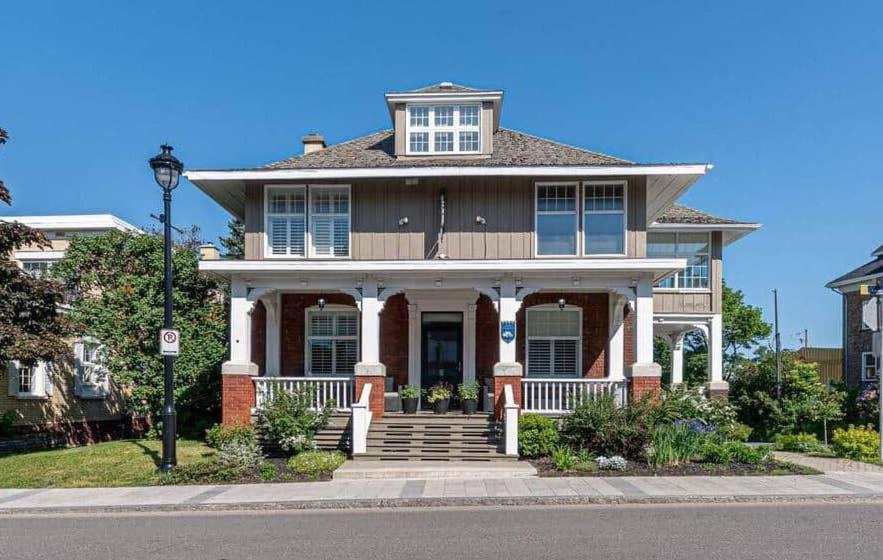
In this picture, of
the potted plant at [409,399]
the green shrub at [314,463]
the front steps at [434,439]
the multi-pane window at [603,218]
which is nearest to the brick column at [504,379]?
the front steps at [434,439]

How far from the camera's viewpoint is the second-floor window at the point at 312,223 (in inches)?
665

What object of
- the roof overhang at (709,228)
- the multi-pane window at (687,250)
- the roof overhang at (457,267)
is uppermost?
the roof overhang at (709,228)

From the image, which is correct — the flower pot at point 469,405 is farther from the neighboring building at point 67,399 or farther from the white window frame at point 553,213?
the neighboring building at point 67,399

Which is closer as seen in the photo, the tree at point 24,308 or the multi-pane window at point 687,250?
the tree at point 24,308

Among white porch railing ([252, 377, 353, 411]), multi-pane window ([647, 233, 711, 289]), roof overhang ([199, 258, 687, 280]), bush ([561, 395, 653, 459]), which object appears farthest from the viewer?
multi-pane window ([647, 233, 711, 289])

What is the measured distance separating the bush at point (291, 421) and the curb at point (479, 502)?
3.71 meters

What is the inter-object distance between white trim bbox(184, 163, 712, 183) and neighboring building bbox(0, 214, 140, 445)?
673 centimetres

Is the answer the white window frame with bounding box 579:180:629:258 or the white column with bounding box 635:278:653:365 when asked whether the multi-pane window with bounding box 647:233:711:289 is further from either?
the white column with bounding box 635:278:653:365

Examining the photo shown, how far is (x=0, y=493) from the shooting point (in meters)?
12.3

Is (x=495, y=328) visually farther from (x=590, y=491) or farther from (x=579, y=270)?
(x=590, y=491)

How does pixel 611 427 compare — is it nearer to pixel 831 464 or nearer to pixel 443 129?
pixel 831 464

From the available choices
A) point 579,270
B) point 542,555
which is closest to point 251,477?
point 542,555

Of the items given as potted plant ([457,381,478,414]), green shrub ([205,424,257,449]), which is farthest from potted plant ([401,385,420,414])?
green shrub ([205,424,257,449])

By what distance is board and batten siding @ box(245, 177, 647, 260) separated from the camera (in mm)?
16484
